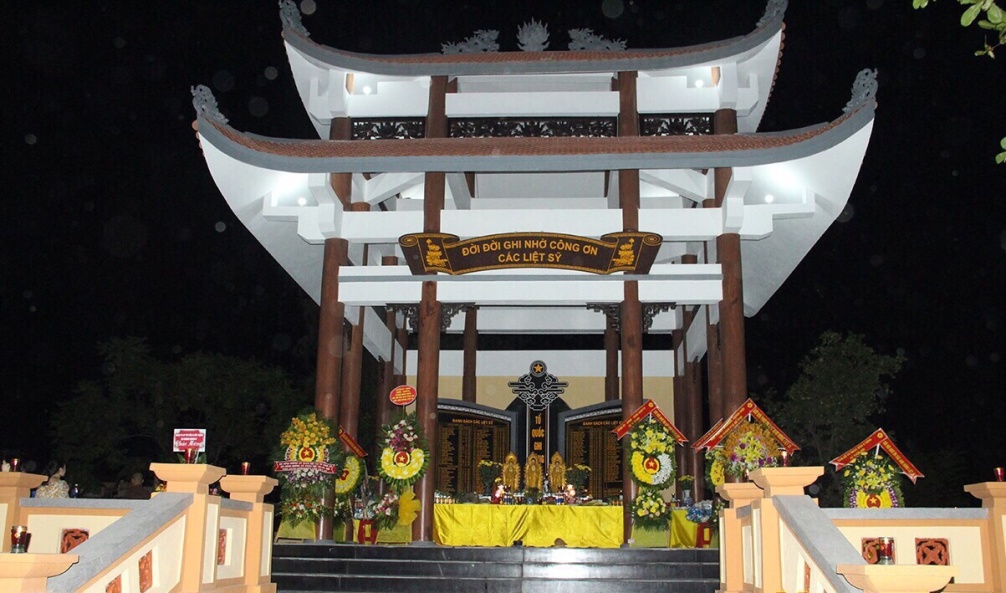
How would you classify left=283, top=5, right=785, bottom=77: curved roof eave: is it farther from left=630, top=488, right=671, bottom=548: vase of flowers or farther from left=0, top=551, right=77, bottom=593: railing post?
left=0, top=551, right=77, bottom=593: railing post

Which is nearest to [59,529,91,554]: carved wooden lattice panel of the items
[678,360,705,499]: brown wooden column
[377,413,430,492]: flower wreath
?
[377,413,430,492]: flower wreath

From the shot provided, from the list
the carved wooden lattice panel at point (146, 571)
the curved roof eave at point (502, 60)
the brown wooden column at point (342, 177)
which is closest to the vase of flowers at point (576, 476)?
the brown wooden column at point (342, 177)

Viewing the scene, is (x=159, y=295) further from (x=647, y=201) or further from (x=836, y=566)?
(x=836, y=566)

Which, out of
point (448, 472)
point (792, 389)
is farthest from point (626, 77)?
point (792, 389)

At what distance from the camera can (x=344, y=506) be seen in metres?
11.9

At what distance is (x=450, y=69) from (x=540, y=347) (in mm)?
8020

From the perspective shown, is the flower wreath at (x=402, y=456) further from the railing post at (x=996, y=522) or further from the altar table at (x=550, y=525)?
the railing post at (x=996, y=522)

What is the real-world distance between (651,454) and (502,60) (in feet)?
20.2

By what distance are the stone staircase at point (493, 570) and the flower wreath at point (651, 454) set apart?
1.18m

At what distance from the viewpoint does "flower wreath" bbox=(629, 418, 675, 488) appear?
1098 cm

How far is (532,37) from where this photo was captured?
1459cm

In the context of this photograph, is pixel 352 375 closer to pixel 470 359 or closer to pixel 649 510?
pixel 470 359

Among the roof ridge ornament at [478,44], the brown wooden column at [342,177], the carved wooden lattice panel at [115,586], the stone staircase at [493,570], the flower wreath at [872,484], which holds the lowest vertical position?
the stone staircase at [493,570]

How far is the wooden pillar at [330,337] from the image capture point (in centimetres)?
1230
